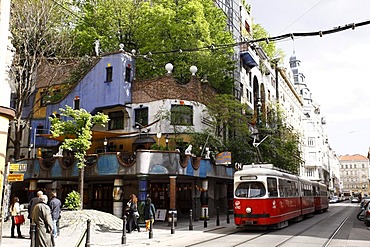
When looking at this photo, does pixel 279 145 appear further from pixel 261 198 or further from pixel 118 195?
pixel 261 198

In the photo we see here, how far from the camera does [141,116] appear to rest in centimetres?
3050

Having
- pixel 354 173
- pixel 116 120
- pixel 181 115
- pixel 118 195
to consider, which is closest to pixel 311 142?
pixel 181 115

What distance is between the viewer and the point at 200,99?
30.8 meters

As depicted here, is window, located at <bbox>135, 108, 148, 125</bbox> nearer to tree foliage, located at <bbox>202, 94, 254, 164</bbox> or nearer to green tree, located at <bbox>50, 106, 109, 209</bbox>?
tree foliage, located at <bbox>202, 94, 254, 164</bbox>

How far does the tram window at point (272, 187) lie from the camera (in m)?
19.7

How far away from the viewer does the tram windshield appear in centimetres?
1952

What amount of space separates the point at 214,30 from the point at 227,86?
522 centimetres

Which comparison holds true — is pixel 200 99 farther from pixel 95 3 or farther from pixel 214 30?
pixel 95 3

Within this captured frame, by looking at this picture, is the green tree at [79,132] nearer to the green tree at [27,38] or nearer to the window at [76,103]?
the green tree at [27,38]

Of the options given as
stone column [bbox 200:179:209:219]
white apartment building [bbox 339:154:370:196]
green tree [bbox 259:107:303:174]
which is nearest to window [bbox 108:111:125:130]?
stone column [bbox 200:179:209:219]

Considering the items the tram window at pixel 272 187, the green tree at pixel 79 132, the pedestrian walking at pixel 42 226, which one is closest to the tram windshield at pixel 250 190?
the tram window at pixel 272 187

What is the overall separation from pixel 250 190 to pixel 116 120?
14.9 m

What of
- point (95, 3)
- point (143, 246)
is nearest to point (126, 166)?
point (143, 246)

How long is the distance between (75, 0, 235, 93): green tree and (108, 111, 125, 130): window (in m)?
4.12
